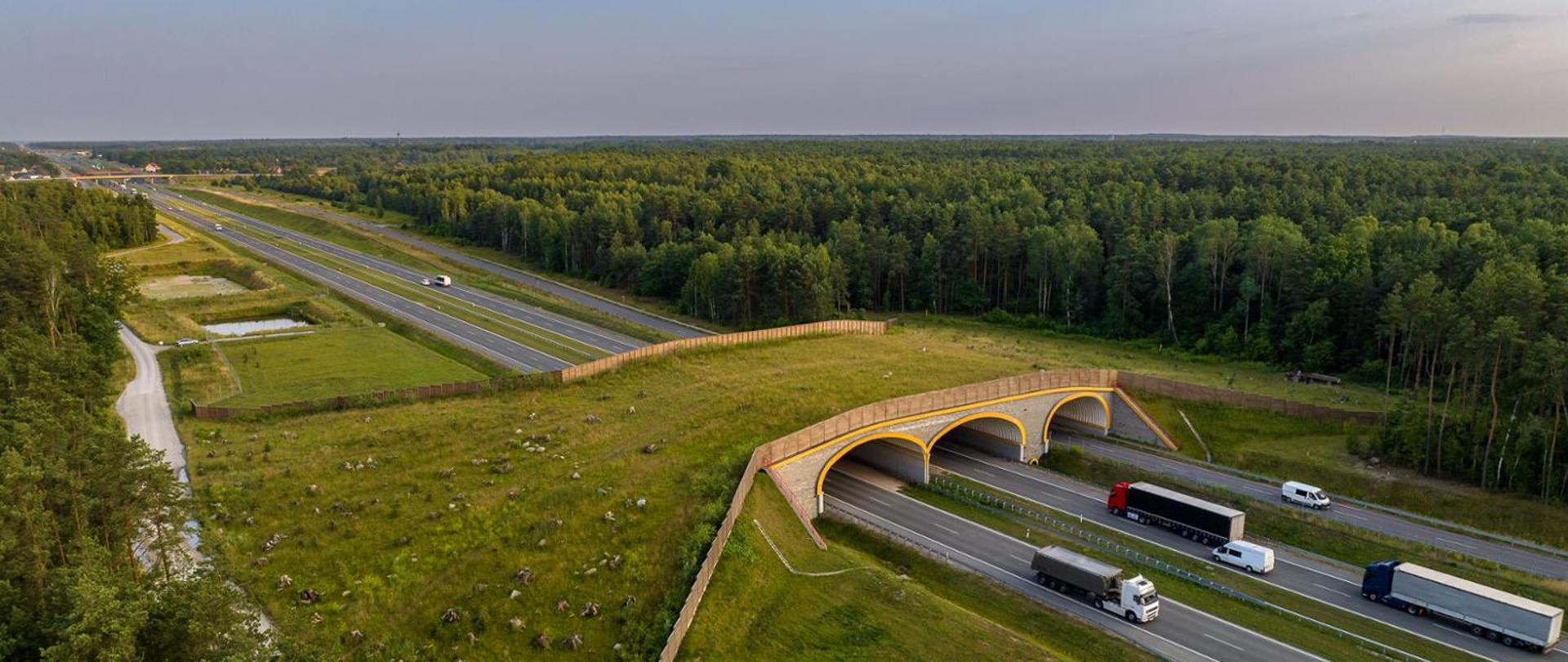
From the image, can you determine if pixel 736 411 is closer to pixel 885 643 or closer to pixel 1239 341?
pixel 885 643

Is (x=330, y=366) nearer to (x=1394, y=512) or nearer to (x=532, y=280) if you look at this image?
(x=532, y=280)

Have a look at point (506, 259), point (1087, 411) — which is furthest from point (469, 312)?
point (1087, 411)

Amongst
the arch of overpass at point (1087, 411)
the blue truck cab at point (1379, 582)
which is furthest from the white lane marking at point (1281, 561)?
the arch of overpass at point (1087, 411)

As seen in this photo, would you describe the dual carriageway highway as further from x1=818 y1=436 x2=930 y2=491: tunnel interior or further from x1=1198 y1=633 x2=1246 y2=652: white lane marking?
x1=818 y1=436 x2=930 y2=491: tunnel interior

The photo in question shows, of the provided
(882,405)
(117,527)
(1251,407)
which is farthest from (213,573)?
(1251,407)

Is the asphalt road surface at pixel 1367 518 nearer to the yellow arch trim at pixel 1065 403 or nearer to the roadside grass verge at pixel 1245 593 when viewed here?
the yellow arch trim at pixel 1065 403
